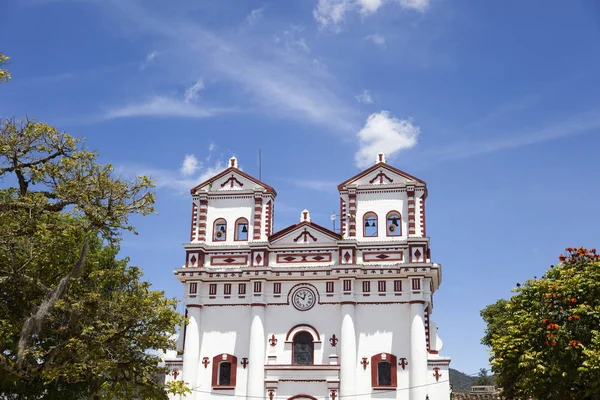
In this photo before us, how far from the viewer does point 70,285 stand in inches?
932

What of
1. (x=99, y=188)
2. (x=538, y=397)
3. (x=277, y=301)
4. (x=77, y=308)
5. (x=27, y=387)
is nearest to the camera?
(x=99, y=188)

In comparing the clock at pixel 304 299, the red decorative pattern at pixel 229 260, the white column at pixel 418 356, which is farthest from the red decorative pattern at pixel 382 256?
the red decorative pattern at pixel 229 260

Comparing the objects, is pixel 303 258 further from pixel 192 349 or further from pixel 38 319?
pixel 38 319

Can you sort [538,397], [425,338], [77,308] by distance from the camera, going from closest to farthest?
[77,308], [538,397], [425,338]

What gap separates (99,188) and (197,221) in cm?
1765

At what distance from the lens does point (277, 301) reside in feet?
118

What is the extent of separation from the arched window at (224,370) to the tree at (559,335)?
14.5 metres

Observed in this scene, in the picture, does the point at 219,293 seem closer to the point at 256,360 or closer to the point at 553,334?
the point at 256,360

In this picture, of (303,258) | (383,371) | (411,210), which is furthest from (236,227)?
(383,371)

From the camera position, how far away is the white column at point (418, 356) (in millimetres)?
33000

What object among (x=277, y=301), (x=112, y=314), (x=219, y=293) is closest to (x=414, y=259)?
(x=277, y=301)

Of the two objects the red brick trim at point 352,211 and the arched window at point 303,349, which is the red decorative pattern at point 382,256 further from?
the arched window at point 303,349

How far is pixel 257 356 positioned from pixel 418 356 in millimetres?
8133

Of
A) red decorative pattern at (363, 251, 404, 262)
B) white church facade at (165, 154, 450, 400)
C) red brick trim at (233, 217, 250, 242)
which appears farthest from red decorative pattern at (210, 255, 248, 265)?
red decorative pattern at (363, 251, 404, 262)
